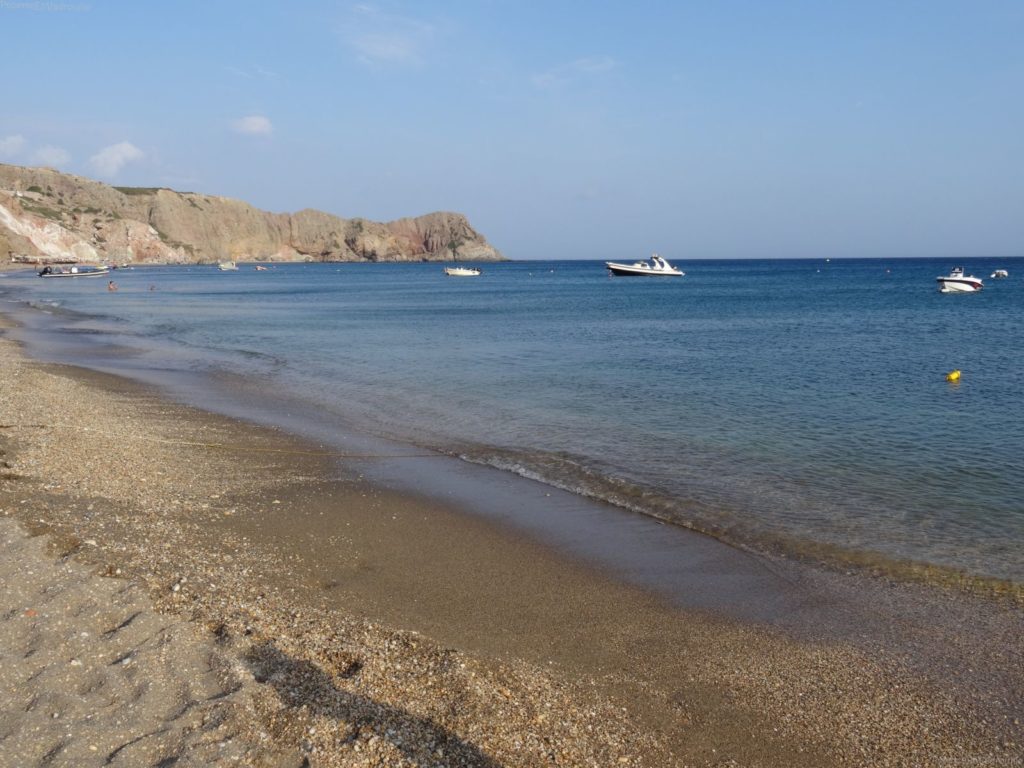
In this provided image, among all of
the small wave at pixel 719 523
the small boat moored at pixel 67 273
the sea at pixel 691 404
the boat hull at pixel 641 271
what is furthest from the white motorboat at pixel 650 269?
the small wave at pixel 719 523

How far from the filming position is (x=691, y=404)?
1922cm

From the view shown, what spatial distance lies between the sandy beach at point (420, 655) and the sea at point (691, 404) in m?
2.22

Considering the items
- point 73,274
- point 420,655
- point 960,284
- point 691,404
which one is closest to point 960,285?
point 960,284

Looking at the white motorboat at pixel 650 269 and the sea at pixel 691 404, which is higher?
the white motorboat at pixel 650 269

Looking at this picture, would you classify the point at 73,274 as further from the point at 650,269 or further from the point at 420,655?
the point at 420,655

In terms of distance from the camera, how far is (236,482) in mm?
11516

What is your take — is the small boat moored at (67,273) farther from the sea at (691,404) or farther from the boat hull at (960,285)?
the boat hull at (960,285)

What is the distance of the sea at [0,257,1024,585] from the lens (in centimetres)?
1101

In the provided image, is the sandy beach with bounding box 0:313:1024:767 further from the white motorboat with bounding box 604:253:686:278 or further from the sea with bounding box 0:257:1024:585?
the white motorboat with bounding box 604:253:686:278

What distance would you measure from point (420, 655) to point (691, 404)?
14.0 m

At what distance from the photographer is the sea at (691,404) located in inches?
433

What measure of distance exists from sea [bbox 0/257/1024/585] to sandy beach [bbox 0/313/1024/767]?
2224mm

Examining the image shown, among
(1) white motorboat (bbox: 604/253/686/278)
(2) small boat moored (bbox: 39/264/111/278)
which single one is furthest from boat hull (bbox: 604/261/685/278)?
(2) small boat moored (bbox: 39/264/111/278)

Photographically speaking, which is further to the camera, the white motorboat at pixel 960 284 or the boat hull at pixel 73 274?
the boat hull at pixel 73 274
